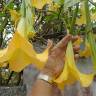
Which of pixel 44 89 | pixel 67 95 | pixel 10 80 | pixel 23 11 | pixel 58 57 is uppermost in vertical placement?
pixel 23 11

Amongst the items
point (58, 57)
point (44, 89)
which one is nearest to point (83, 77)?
point (58, 57)

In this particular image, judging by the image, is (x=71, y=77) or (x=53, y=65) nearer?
(x=71, y=77)

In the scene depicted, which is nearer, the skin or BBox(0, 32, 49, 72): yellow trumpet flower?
BBox(0, 32, 49, 72): yellow trumpet flower

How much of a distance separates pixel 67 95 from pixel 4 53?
25.9 inches

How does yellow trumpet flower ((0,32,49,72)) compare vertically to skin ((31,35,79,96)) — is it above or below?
above

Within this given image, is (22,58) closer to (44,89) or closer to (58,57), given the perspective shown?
(58,57)

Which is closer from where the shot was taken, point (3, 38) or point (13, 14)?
point (13, 14)

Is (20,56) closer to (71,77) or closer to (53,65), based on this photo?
(71,77)

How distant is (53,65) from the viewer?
799 millimetres

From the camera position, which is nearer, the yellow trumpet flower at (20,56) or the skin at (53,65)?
the yellow trumpet flower at (20,56)

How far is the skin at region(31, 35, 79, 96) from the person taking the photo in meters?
0.70

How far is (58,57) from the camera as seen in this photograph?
81 centimetres

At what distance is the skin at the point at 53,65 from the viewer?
0.70 metres

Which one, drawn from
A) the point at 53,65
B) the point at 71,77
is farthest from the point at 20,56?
the point at 53,65
